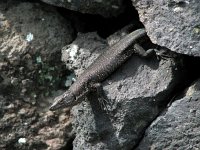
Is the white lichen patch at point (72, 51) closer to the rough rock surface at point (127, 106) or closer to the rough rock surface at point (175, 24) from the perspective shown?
the rough rock surface at point (127, 106)

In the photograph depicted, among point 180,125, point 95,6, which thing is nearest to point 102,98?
point 180,125

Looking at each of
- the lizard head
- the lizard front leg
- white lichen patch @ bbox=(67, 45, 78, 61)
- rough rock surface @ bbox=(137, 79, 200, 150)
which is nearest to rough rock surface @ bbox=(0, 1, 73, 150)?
white lichen patch @ bbox=(67, 45, 78, 61)

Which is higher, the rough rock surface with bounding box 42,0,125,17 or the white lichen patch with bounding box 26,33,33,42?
the rough rock surface with bounding box 42,0,125,17

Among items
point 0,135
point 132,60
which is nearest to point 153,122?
point 132,60

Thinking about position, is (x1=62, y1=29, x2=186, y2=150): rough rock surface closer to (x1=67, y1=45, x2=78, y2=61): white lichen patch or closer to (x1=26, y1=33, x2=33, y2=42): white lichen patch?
(x1=67, y1=45, x2=78, y2=61): white lichen patch

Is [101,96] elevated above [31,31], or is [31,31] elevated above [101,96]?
[31,31]

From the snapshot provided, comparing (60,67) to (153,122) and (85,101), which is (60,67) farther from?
(153,122)

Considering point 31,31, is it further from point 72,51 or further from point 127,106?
point 127,106
